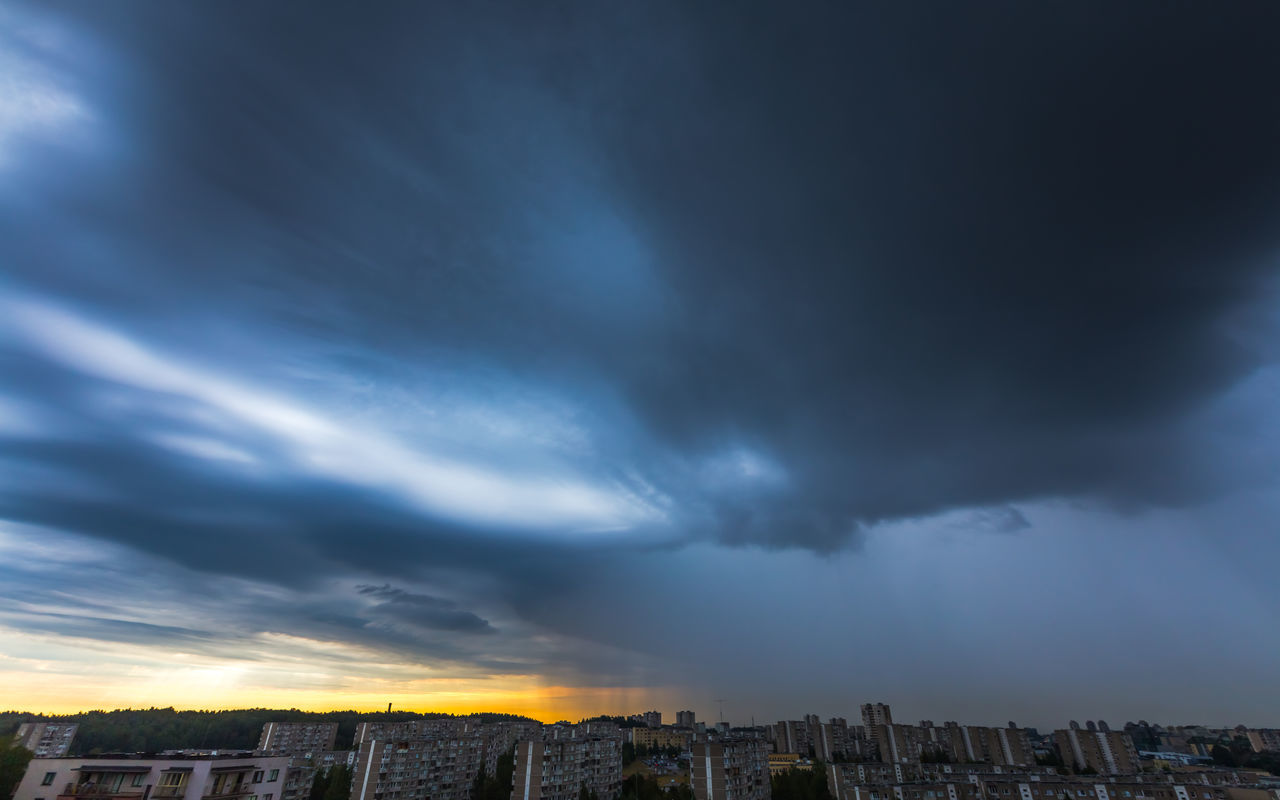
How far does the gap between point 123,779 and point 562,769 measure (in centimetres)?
6002

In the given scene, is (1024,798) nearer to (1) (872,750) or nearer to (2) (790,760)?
(2) (790,760)

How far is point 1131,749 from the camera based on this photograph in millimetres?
134500

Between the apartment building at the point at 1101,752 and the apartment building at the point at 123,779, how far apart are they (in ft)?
580

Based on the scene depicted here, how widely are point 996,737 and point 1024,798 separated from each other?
272 ft

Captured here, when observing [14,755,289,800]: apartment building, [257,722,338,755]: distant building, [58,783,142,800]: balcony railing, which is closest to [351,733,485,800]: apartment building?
[14,755,289,800]: apartment building

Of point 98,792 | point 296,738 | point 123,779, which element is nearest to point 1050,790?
point 123,779

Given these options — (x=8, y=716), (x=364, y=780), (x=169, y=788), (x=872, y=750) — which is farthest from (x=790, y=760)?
(x=8, y=716)

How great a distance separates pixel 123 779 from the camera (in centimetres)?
4206

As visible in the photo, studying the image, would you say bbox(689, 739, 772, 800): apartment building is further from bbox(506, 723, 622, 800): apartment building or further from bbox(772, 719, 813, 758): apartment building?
bbox(772, 719, 813, 758): apartment building

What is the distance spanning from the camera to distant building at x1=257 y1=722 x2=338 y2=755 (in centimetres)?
11400

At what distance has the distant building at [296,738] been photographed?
11400 cm

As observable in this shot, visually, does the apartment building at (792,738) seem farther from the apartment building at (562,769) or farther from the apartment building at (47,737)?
the apartment building at (47,737)

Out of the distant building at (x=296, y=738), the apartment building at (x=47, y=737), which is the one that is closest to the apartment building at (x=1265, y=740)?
the distant building at (x=296, y=738)

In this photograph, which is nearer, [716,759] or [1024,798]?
[716,759]
